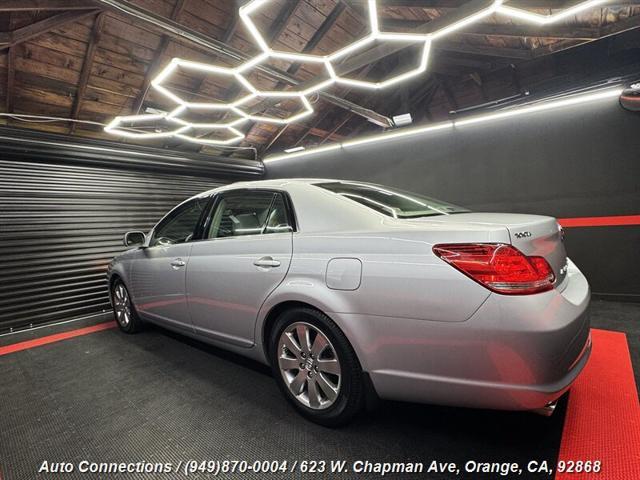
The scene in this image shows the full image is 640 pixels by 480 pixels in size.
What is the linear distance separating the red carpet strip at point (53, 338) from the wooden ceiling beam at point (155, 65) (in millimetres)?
3573

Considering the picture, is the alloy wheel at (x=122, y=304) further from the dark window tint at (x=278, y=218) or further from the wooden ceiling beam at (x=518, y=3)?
the wooden ceiling beam at (x=518, y=3)

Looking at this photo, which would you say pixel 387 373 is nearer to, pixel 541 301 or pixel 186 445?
pixel 541 301

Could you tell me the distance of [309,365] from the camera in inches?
64.4

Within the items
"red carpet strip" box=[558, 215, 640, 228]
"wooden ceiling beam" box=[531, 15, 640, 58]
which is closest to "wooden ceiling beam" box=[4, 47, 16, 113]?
"wooden ceiling beam" box=[531, 15, 640, 58]

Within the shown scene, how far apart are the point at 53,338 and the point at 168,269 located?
2.17m

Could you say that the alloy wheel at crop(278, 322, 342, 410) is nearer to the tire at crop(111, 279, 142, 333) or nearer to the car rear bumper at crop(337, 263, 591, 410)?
the car rear bumper at crop(337, 263, 591, 410)

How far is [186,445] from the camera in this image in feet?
5.02

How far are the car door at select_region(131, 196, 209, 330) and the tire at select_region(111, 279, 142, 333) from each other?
230mm

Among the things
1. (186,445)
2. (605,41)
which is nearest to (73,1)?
(186,445)

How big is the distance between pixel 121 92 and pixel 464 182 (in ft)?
18.3

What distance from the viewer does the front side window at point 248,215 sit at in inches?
76.6

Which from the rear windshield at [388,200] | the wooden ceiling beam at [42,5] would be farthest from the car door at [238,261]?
the wooden ceiling beam at [42,5]

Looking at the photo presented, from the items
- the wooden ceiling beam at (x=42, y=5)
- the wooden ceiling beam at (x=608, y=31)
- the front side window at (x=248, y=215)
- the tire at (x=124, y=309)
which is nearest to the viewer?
the front side window at (x=248, y=215)

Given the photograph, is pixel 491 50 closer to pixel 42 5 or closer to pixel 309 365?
pixel 309 365
